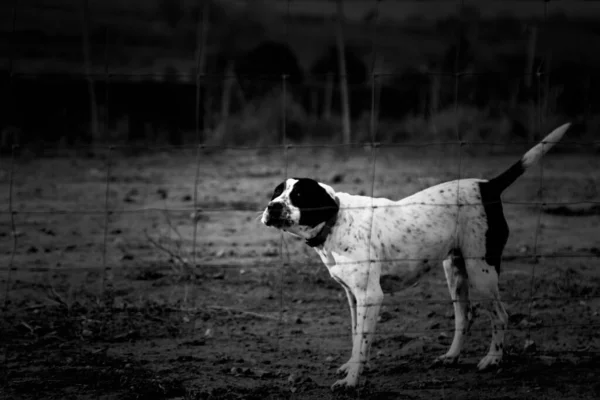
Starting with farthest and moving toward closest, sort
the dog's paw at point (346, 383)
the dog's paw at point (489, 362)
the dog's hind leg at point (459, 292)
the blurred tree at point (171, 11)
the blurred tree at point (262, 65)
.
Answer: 1. the blurred tree at point (262, 65)
2. the blurred tree at point (171, 11)
3. the dog's hind leg at point (459, 292)
4. the dog's paw at point (489, 362)
5. the dog's paw at point (346, 383)

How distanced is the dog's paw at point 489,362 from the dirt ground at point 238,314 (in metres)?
0.07

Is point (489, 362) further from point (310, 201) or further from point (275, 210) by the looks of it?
point (275, 210)

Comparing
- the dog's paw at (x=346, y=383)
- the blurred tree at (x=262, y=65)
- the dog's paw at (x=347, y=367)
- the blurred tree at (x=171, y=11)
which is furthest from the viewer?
the blurred tree at (x=262, y=65)

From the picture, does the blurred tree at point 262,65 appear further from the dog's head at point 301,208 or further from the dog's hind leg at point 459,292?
the dog's head at point 301,208

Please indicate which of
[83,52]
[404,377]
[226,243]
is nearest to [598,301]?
[404,377]

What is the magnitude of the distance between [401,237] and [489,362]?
1.01 meters

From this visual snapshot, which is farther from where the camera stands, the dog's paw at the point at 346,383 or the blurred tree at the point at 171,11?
the blurred tree at the point at 171,11

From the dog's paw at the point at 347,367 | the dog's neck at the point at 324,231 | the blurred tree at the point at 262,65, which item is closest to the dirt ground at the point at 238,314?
the dog's paw at the point at 347,367

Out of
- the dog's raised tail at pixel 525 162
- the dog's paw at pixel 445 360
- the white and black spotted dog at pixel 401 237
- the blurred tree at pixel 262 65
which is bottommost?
the dog's paw at pixel 445 360

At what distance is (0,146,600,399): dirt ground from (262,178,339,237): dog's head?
1.96ft

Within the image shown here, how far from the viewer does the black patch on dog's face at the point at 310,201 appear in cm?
485

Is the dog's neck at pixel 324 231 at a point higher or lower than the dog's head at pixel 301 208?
lower

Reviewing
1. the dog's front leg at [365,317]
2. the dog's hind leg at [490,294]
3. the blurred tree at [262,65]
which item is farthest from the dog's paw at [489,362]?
the blurred tree at [262,65]

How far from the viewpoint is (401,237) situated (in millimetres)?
5051
